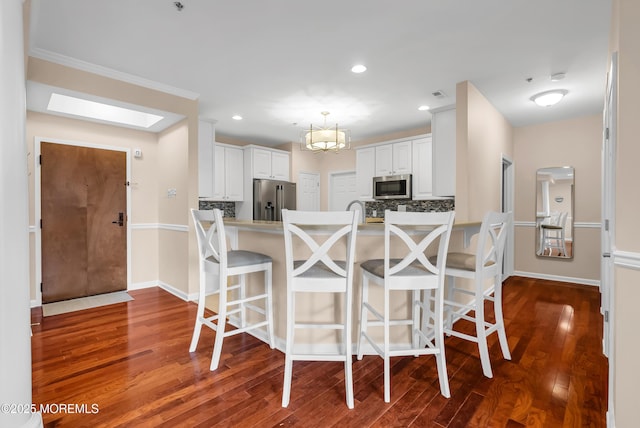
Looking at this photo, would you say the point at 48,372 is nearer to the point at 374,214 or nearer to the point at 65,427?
the point at 65,427

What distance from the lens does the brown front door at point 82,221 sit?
349 cm

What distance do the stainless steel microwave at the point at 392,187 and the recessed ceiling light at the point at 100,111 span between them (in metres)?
3.39

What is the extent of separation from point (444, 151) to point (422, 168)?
105 centimetres

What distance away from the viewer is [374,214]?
573 cm

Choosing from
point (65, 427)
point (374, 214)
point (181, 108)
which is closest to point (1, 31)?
point (65, 427)

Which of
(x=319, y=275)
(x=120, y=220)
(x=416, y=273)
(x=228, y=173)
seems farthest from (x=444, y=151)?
(x=120, y=220)

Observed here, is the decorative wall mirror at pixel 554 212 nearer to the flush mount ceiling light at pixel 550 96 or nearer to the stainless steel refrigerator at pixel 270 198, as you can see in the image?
the flush mount ceiling light at pixel 550 96

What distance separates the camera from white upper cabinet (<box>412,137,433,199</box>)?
468 cm

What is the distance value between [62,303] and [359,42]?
4.16 metres

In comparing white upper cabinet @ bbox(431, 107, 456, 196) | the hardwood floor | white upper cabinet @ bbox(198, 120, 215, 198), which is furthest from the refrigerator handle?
the hardwood floor

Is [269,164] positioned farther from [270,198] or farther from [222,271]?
[222,271]

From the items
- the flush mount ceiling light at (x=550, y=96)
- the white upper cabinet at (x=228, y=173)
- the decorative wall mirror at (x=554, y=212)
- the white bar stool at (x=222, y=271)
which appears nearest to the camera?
the white bar stool at (x=222, y=271)

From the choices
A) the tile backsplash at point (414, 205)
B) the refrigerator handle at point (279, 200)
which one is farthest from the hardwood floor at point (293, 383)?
the refrigerator handle at point (279, 200)

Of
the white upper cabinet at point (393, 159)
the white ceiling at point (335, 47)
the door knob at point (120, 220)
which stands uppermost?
the white ceiling at point (335, 47)
